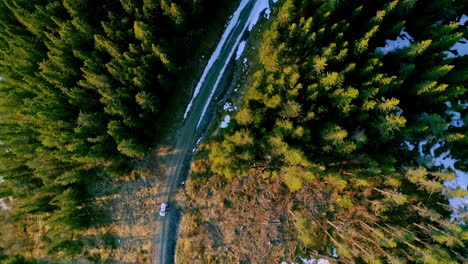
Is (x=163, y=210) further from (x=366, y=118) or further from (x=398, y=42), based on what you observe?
(x=398, y=42)

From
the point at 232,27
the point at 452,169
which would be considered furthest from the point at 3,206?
the point at 452,169

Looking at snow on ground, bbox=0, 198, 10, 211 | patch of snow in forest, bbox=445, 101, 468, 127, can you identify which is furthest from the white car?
patch of snow in forest, bbox=445, 101, 468, 127

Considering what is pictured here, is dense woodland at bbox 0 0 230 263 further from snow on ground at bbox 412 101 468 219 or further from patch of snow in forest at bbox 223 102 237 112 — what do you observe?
snow on ground at bbox 412 101 468 219

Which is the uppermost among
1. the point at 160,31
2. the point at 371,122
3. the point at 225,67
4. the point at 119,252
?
the point at 160,31

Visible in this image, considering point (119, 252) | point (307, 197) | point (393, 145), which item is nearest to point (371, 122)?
point (393, 145)

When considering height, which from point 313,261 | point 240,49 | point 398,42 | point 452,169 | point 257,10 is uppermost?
point 257,10

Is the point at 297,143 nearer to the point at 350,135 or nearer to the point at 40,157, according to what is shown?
the point at 350,135

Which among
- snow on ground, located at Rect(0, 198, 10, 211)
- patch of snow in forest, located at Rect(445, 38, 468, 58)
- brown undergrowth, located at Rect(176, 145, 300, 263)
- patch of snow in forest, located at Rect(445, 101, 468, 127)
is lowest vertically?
brown undergrowth, located at Rect(176, 145, 300, 263)
